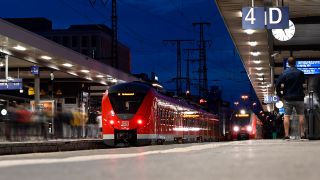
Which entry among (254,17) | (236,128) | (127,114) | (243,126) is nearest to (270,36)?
(127,114)

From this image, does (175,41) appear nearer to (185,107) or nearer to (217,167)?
(185,107)

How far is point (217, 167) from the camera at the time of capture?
4.09 m

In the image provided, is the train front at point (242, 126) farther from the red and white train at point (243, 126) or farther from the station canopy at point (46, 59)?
the station canopy at point (46, 59)

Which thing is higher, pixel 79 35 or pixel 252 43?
pixel 79 35

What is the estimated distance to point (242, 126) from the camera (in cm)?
5109

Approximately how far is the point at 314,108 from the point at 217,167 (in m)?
12.1

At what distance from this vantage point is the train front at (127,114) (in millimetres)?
23484

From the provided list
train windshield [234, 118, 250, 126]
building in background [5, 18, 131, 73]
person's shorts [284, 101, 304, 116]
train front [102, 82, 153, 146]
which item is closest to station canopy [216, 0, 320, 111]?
train front [102, 82, 153, 146]

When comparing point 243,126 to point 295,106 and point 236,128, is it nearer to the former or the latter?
point 236,128

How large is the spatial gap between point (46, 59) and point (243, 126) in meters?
27.0

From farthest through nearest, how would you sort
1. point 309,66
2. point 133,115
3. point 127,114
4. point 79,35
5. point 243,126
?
point 79,35, point 243,126, point 309,66, point 127,114, point 133,115

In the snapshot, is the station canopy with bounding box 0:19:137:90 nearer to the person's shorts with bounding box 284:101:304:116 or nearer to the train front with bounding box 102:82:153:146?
the train front with bounding box 102:82:153:146

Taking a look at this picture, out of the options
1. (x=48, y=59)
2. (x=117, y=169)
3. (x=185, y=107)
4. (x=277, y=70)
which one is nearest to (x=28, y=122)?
(x=48, y=59)

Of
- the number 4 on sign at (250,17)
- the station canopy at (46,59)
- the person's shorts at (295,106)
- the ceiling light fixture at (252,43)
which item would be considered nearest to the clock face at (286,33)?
the ceiling light fixture at (252,43)
